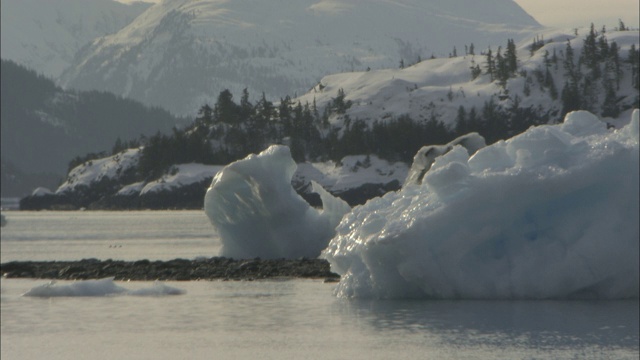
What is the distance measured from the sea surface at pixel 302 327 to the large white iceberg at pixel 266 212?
993cm

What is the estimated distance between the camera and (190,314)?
3700 cm

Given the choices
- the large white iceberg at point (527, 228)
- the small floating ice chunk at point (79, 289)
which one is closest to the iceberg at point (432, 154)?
the small floating ice chunk at point (79, 289)

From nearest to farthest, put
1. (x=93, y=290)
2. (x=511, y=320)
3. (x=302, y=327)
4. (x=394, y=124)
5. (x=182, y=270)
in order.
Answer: (x=511, y=320) < (x=302, y=327) < (x=93, y=290) < (x=182, y=270) < (x=394, y=124)

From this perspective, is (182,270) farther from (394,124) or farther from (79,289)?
(394,124)

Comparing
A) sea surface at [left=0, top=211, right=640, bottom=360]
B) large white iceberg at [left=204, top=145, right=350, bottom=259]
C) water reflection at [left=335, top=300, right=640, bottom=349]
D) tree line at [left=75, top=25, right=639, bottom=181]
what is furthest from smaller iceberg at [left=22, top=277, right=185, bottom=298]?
tree line at [left=75, top=25, right=639, bottom=181]

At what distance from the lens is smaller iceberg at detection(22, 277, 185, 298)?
42.1 meters

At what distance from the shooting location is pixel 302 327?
33.9m

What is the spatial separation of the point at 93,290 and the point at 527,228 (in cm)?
1350

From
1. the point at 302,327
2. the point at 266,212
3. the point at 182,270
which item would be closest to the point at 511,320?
the point at 302,327

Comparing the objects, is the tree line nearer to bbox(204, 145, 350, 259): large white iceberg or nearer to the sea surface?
bbox(204, 145, 350, 259): large white iceberg

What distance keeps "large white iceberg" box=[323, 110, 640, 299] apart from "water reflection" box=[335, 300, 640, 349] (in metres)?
0.51

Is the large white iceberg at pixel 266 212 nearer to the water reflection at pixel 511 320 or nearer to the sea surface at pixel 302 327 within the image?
the sea surface at pixel 302 327

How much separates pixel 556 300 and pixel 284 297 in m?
8.29

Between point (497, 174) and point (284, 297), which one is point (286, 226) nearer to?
point (284, 297)
